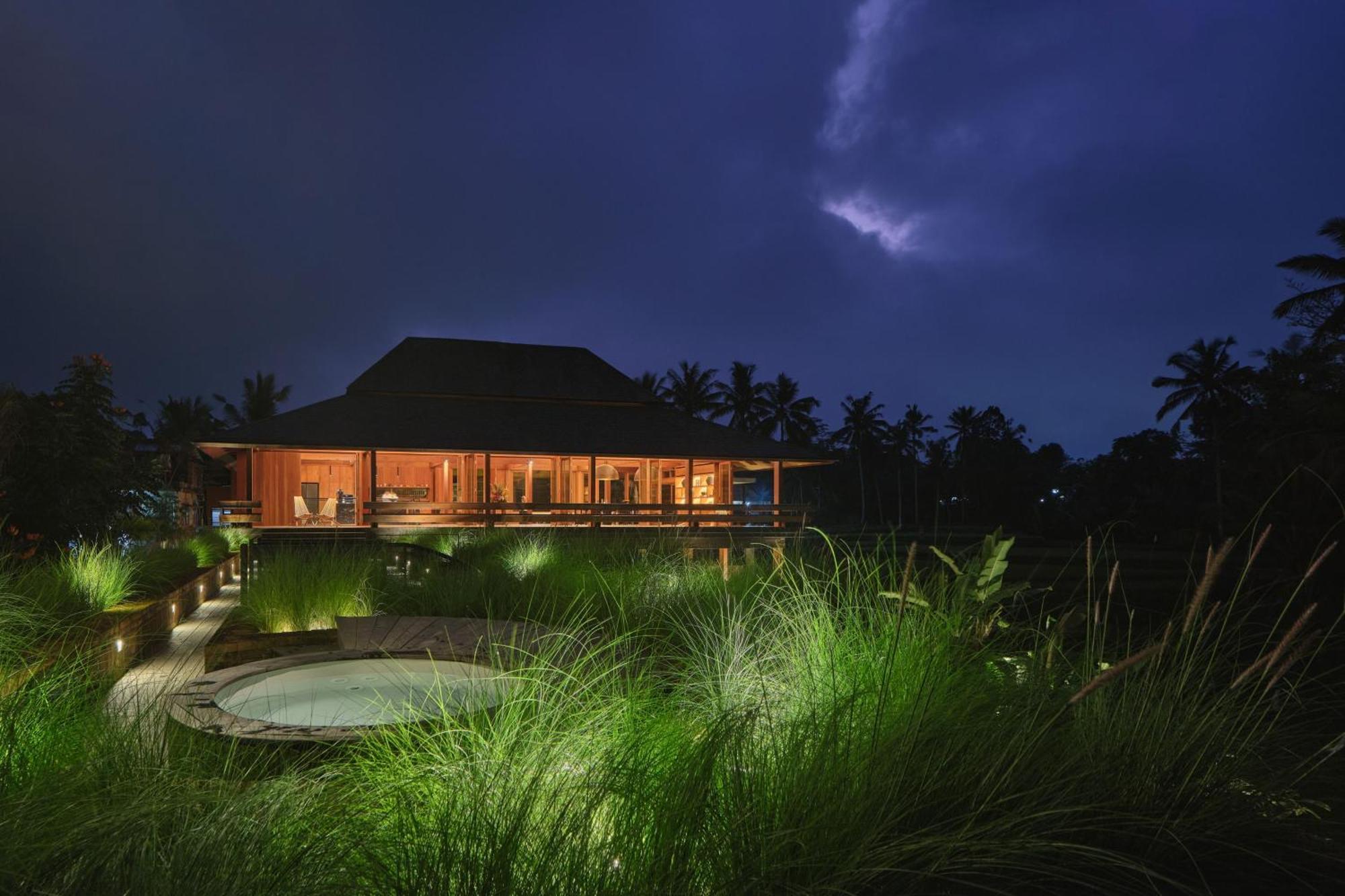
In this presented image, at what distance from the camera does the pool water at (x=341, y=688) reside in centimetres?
381

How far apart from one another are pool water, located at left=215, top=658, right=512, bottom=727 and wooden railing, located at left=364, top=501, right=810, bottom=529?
1370cm

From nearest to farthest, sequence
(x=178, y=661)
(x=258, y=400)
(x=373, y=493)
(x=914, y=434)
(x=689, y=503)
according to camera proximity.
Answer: (x=178, y=661) → (x=373, y=493) → (x=689, y=503) → (x=258, y=400) → (x=914, y=434)

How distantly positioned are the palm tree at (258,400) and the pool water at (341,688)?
134 ft

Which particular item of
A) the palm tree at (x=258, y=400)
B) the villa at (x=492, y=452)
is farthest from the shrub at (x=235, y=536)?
the palm tree at (x=258, y=400)

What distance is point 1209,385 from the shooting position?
45062mm

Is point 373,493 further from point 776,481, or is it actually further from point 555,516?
point 776,481

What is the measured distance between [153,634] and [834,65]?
8712 cm

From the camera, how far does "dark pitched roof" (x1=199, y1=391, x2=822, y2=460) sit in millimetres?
19281

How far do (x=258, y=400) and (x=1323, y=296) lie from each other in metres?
46.9

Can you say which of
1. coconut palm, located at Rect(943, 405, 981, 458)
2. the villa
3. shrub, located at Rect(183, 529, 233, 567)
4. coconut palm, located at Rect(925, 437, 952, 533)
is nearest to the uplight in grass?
shrub, located at Rect(183, 529, 233, 567)

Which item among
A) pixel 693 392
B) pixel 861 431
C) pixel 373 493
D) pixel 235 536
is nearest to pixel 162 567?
pixel 235 536

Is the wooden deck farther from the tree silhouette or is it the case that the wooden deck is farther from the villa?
the tree silhouette

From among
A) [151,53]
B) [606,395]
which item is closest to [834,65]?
[151,53]

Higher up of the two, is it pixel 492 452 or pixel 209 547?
pixel 492 452
